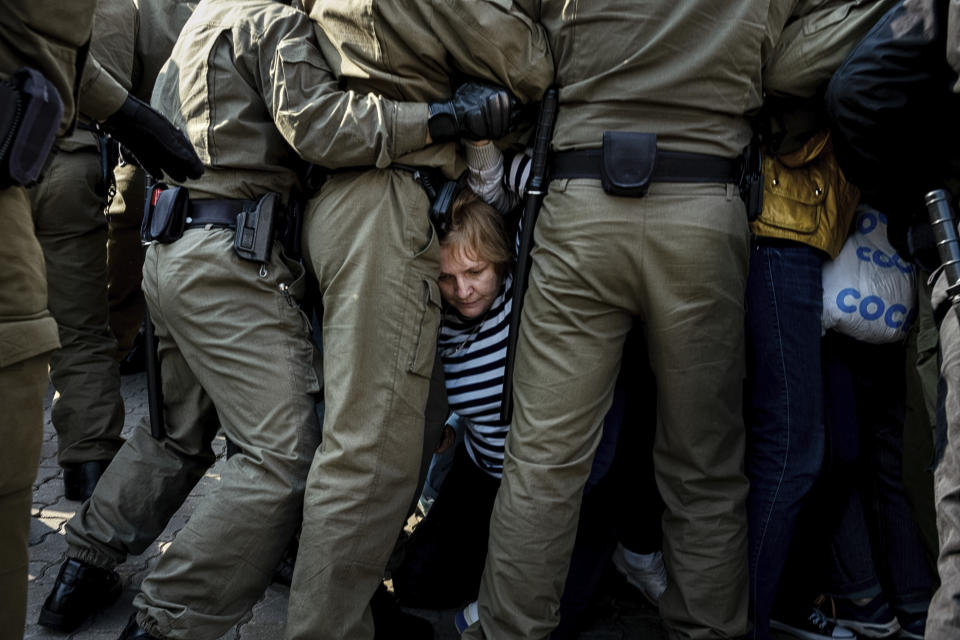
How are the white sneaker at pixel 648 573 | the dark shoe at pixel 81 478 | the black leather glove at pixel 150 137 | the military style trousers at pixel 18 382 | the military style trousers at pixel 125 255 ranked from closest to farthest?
the military style trousers at pixel 18 382
the black leather glove at pixel 150 137
the white sneaker at pixel 648 573
the dark shoe at pixel 81 478
the military style trousers at pixel 125 255

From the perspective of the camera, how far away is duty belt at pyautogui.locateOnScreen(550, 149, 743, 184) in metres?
2.13

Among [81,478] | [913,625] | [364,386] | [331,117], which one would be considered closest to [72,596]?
[81,478]

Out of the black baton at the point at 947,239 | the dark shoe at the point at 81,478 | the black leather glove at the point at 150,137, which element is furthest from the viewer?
the dark shoe at the point at 81,478

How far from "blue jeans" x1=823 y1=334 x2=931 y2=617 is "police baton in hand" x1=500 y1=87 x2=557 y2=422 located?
3.20 ft

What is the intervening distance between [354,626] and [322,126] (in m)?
1.35

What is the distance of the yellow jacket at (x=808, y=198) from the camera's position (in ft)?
7.54

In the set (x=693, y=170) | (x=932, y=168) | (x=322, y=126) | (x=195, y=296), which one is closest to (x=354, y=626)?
(x=195, y=296)

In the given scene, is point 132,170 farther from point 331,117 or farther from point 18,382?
point 18,382

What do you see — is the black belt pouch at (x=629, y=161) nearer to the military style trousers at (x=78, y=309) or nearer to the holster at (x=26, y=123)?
the holster at (x=26, y=123)

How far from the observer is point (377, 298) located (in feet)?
7.27

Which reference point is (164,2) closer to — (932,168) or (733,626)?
(932,168)

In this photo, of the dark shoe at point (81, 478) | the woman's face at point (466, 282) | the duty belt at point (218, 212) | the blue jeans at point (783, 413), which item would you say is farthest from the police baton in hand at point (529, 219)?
the dark shoe at point (81, 478)

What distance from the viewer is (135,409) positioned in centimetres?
440

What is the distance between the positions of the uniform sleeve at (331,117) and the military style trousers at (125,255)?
66.0 inches
